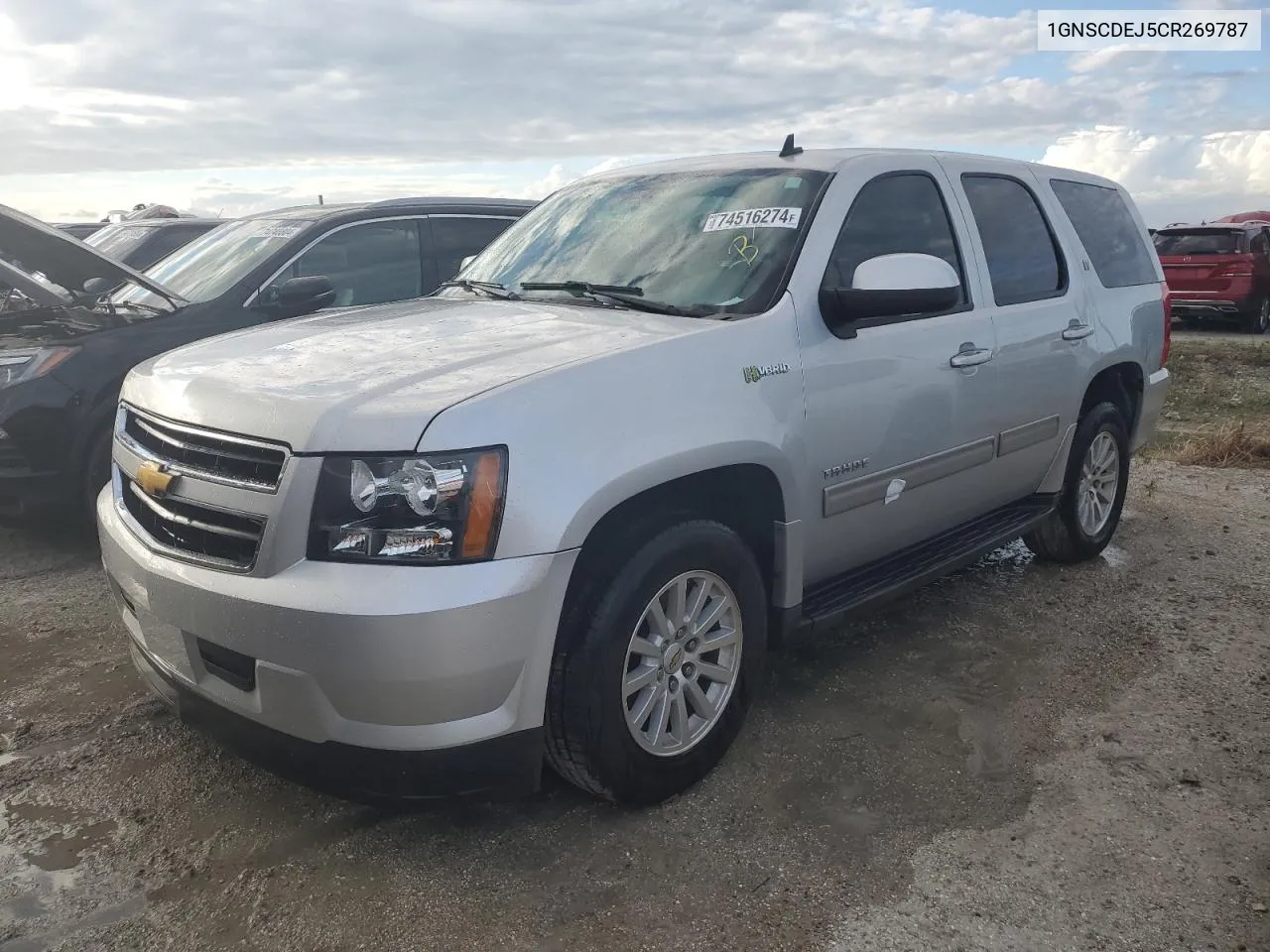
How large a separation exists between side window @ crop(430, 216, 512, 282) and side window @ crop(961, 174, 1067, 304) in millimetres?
→ 3081

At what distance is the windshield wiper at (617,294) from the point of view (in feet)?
10.9

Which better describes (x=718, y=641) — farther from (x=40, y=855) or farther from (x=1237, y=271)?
(x=1237, y=271)

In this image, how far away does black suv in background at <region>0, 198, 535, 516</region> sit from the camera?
506 centimetres

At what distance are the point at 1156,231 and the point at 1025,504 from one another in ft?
45.2

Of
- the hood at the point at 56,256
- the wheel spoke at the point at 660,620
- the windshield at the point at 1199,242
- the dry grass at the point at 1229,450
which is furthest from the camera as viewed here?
the windshield at the point at 1199,242

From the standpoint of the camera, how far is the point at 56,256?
563 cm

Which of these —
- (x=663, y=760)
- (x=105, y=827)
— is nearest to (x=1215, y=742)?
(x=663, y=760)

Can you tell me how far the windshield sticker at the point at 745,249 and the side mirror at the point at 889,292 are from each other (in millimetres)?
263

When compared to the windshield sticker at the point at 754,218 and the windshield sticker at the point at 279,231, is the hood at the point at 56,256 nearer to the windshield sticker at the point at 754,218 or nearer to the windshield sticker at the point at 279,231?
the windshield sticker at the point at 279,231

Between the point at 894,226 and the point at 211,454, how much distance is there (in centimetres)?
249

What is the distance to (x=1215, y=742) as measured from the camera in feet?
11.3

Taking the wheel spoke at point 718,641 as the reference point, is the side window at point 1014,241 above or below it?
above

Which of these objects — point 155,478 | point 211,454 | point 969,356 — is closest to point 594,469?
point 211,454

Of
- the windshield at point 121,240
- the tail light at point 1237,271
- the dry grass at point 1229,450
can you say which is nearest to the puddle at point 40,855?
the windshield at point 121,240
